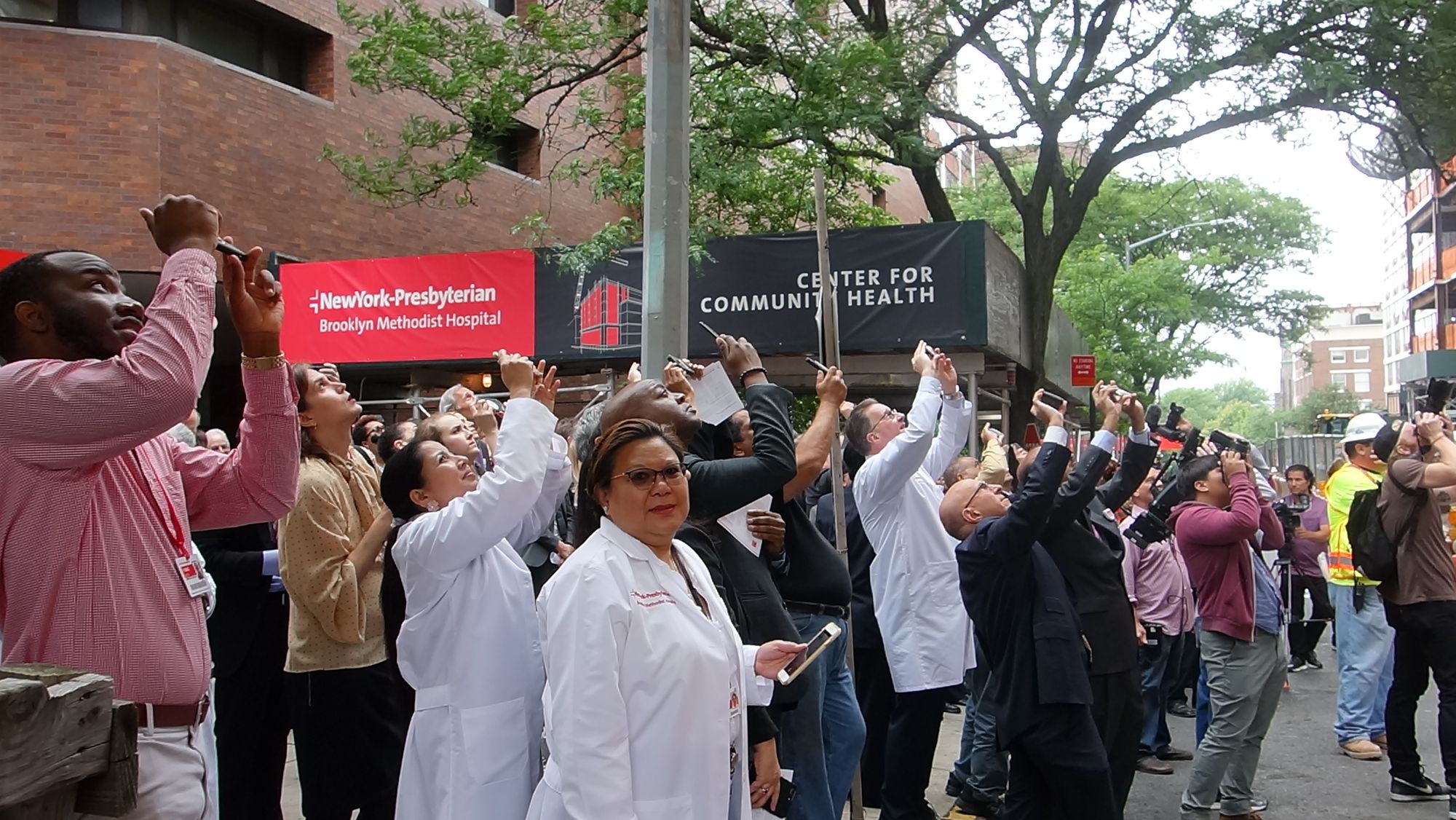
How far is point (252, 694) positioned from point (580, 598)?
9.36ft

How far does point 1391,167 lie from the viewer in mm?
14000

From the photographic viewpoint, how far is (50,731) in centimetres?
186

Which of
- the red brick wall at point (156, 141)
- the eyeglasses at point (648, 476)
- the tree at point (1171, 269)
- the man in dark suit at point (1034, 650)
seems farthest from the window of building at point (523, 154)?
the eyeglasses at point (648, 476)

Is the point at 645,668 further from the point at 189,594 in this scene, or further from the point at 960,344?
the point at 960,344

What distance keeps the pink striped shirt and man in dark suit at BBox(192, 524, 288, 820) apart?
2.43m

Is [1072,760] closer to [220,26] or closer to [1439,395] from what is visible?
[1439,395]

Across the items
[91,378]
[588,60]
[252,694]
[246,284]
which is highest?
[588,60]

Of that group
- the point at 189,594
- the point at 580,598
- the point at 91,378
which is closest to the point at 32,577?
the point at 189,594

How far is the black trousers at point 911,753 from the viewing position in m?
5.76

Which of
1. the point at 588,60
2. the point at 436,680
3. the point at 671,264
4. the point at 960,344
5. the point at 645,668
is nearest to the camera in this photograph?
the point at 645,668

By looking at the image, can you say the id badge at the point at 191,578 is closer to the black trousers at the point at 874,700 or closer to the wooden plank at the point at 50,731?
the wooden plank at the point at 50,731

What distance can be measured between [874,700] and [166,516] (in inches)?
178

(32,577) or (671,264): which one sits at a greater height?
(671,264)

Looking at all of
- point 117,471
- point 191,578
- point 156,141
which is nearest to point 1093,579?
point 191,578
